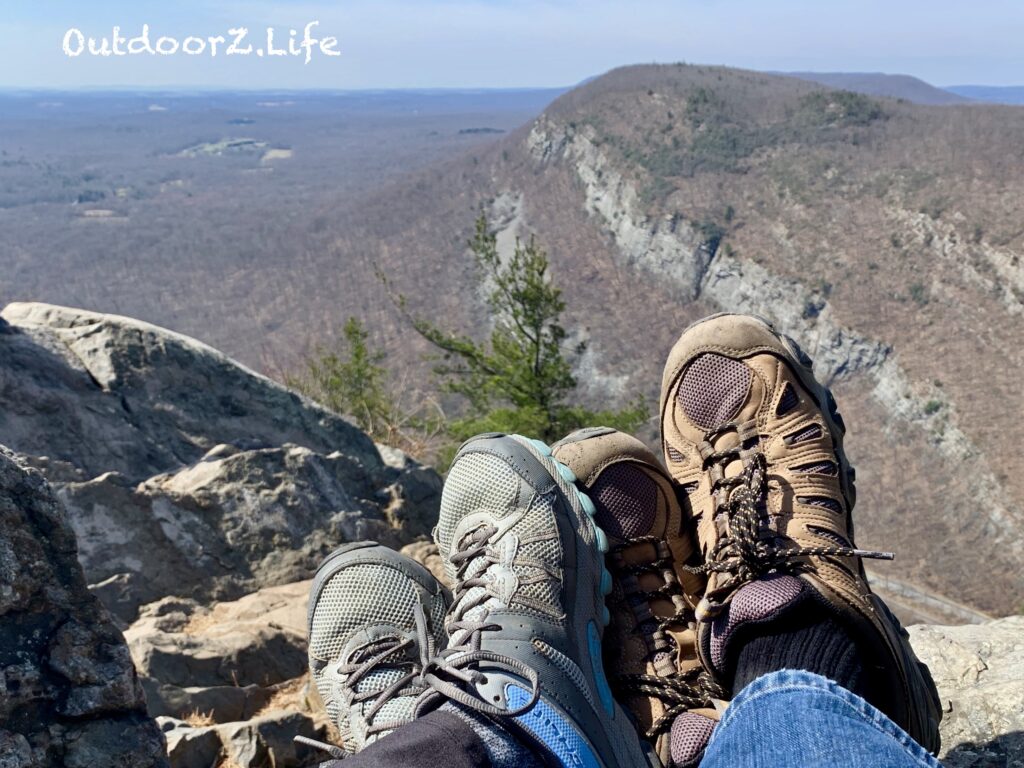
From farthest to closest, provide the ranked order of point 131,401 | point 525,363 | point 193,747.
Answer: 1. point 525,363
2. point 131,401
3. point 193,747

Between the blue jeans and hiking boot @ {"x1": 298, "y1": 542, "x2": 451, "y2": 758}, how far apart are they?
838 millimetres

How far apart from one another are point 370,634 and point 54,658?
2.71ft

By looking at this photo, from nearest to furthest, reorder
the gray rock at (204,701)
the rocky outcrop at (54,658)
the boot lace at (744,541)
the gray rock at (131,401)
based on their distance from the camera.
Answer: the rocky outcrop at (54,658), the boot lace at (744,541), the gray rock at (204,701), the gray rock at (131,401)

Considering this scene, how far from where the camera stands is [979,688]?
255 cm

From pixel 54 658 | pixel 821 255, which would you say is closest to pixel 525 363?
pixel 54 658

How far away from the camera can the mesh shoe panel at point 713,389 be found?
2975 millimetres

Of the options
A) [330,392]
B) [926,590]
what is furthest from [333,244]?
[330,392]

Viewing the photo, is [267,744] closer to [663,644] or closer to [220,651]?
[220,651]

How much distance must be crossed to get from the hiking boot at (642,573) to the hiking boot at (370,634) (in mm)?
545

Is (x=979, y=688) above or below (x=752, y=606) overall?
below

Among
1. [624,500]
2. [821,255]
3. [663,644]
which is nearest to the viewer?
[663,644]

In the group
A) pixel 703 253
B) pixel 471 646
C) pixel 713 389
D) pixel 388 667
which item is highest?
pixel 713 389

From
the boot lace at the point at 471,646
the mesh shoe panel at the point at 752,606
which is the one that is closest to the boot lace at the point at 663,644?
the mesh shoe panel at the point at 752,606

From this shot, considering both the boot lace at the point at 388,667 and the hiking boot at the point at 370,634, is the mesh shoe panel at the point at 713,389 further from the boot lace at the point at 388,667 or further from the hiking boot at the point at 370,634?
the boot lace at the point at 388,667
